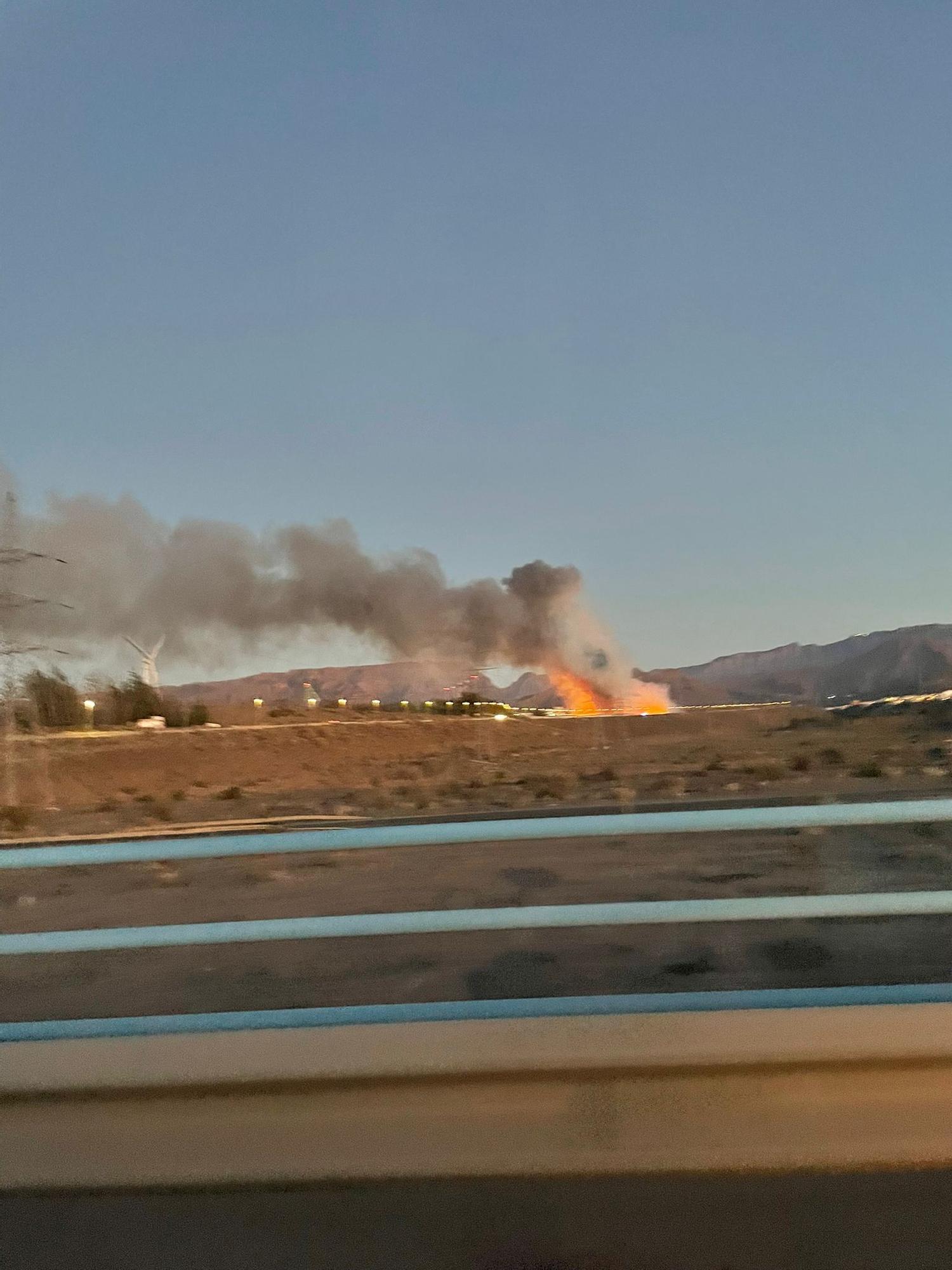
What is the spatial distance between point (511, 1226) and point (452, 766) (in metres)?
34.3

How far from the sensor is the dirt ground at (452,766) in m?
21.1

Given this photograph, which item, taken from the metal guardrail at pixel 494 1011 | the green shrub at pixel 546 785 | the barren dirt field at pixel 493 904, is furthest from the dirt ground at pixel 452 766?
the metal guardrail at pixel 494 1011

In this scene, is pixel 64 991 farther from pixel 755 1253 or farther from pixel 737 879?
pixel 737 879

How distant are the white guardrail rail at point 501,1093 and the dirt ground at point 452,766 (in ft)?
46.4

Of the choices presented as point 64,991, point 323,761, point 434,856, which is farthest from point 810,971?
point 323,761

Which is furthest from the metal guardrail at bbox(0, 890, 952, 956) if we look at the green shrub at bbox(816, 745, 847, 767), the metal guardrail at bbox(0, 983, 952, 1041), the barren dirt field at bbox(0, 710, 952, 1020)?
the green shrub at bbox(816, 745, 847, 767)

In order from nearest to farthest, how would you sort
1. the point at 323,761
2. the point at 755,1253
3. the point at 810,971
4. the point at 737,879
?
the point at 755,1253 → the point at 810,971 → the point at 737,879 → the point at 323,761

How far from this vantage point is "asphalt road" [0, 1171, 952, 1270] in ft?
8.05

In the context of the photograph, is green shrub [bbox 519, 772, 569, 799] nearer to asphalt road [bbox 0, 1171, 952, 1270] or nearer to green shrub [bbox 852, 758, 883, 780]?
green shrub [bbox 852, 758, 883, 780]

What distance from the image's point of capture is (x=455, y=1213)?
2605 millimetres

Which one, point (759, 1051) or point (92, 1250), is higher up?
point (759, 1051)

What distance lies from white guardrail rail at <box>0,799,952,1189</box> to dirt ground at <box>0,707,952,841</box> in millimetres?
14138

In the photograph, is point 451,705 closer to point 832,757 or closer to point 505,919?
point 832,757

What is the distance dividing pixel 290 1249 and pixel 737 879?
288 inches
